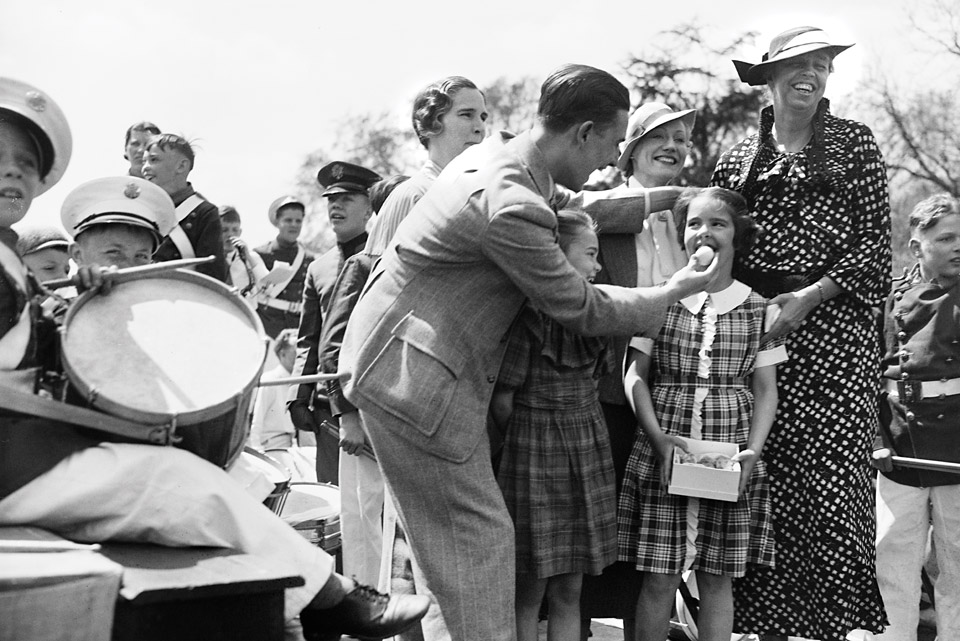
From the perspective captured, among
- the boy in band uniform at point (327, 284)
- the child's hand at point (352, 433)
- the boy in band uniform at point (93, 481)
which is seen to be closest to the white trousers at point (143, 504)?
the boy in band uniform at point (93, 481)

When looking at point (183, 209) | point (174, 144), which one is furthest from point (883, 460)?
point (174, 144)

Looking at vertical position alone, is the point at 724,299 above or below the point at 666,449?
above

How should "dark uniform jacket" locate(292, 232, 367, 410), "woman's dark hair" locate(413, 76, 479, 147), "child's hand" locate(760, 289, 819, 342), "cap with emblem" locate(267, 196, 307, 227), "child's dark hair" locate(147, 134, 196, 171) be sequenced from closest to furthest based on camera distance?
1. "child's hand" locate(760, 289, 819, 342)
2. "woman's dark hair" locate(413, 76, 479, 147)
3. "dark uniform jacket" locate(292, 232, 367, 410)
4. "child's dark hair" locate(147, 134, 196, 171)
5. "cap with emblem" locate(267, 196, 307, 227)

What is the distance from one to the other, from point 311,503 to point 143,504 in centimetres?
257

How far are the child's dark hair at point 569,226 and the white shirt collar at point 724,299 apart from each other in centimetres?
60

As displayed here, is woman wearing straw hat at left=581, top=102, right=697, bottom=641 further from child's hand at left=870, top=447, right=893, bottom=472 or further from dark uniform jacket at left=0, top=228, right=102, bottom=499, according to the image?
dark uniform jacket at left=0, top=228, right=102, bottom=499

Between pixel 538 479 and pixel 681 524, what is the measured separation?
60 cm

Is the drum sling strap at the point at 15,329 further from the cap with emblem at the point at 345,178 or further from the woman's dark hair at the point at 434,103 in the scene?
the cap with emblem at the point at 345,178

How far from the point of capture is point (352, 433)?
188 inches

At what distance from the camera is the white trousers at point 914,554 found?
4.56m

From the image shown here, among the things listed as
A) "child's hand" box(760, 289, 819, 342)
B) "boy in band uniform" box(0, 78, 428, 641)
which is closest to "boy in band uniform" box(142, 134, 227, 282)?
"boy in band uniform" box(0, 78, 428, 641)

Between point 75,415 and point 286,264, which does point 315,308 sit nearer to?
point 75,415

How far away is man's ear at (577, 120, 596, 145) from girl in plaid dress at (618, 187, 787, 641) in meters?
0.78

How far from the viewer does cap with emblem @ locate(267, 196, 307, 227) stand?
10055 mm
